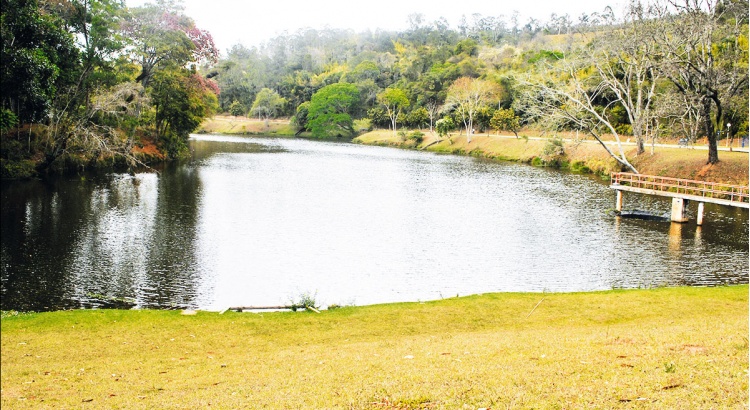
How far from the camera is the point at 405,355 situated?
528 inches

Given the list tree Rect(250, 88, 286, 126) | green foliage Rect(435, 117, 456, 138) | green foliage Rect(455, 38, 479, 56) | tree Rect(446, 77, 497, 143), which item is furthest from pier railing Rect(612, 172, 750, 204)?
tree Rect(250, 88, 286, 126)

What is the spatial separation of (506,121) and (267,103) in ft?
259

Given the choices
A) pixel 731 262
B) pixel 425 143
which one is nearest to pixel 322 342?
pixel 731 262

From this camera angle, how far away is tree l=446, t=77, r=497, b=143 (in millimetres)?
100312

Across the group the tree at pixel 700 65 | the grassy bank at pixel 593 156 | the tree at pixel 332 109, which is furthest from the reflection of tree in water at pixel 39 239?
the tree at pixel 332 109

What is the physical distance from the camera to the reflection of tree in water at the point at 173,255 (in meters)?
21.2

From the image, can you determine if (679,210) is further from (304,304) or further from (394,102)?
(394,102)

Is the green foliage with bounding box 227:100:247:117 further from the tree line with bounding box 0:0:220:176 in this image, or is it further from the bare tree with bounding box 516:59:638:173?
the bare tree with bounding box 516:59:638:173

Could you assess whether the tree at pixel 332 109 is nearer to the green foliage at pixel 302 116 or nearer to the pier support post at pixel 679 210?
the green foliage at pixel 302 116

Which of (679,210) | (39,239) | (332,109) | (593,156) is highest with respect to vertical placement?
(332,109)

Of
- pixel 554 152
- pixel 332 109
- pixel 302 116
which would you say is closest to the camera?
pixel 554 152

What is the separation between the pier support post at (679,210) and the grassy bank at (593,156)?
11.2 m

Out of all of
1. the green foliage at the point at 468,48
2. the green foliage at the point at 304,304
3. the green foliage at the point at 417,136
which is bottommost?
the green foliage at the point at 304,304

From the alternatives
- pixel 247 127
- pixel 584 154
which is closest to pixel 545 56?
pixel 584 154
